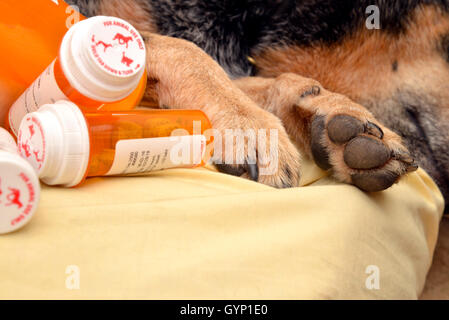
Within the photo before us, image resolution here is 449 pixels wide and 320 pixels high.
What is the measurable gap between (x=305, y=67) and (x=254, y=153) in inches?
18.9

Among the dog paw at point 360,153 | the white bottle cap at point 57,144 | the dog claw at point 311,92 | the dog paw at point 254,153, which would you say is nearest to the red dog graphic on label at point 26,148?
the white bottle cap at point 57,144

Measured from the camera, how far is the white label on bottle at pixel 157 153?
0.59 metres

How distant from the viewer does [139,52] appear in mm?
580

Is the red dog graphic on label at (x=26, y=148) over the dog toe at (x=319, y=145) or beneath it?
over

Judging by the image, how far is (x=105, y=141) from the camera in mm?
580

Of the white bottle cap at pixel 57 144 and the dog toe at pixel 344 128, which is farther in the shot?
the dog toe at pixel 344 128

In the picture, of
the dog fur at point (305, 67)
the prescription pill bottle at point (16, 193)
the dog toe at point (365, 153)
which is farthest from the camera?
the dog fur at point (305, 67)

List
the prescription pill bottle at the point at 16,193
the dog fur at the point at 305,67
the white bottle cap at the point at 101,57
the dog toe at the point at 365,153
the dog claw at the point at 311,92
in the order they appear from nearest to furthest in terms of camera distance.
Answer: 1. the prescription pill bottle at the point at 16,193
2. the white bottle cap at the point at 101,57
3. the dog toe at the point at 365,153
4. the dog fur at the point at 305,67
5. the dog claw at the point at 311,92

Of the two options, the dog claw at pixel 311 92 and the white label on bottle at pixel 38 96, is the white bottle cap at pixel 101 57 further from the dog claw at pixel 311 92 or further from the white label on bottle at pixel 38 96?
the dog claw at pixel 311 92

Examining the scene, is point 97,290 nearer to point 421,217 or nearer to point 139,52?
point 139,52

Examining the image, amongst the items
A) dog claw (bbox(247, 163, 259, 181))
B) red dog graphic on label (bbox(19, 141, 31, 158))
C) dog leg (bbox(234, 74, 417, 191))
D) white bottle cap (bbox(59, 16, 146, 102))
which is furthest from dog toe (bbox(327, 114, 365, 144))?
red dog graphic on label (bbox(19, 141, 31, 158))

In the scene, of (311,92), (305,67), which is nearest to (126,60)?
(311,92)

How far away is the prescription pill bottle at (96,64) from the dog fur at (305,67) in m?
0.23
